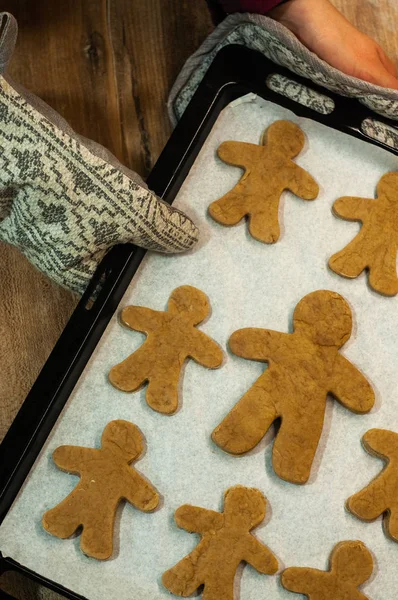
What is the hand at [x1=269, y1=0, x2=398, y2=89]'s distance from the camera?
100cm

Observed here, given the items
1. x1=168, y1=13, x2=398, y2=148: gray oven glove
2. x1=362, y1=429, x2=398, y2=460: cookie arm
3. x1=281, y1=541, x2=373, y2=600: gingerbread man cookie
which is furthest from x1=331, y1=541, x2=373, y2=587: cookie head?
x1=168, y1=13, x2=398, y2=148: gray oven glove

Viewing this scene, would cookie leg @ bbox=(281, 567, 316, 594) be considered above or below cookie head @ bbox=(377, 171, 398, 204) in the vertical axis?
below

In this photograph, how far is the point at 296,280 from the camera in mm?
925

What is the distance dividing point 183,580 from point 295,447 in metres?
0.20

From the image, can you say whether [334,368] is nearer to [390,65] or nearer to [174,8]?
[390,65]

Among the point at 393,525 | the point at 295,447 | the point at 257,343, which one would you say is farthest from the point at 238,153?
the point at 393,525

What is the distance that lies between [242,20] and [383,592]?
0.79 metres

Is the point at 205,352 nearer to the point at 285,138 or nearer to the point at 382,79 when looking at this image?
the point at 285,138

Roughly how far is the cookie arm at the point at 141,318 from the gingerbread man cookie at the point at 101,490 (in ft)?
0.41

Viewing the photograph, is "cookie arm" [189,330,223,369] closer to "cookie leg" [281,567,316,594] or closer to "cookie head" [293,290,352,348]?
"cookie head" [293,290,352,348]

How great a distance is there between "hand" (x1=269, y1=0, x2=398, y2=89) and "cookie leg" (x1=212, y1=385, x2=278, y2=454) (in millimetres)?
490

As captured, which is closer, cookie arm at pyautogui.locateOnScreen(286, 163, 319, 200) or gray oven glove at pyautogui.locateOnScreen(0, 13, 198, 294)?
gray oven glove at pyautogui.locateOnScreen(0, 13, 198, 294)

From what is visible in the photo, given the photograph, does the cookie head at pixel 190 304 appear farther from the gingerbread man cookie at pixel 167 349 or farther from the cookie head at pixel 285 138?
the cookie head at pixel 285 138

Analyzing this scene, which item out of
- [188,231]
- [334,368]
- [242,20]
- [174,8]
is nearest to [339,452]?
[334,368]
